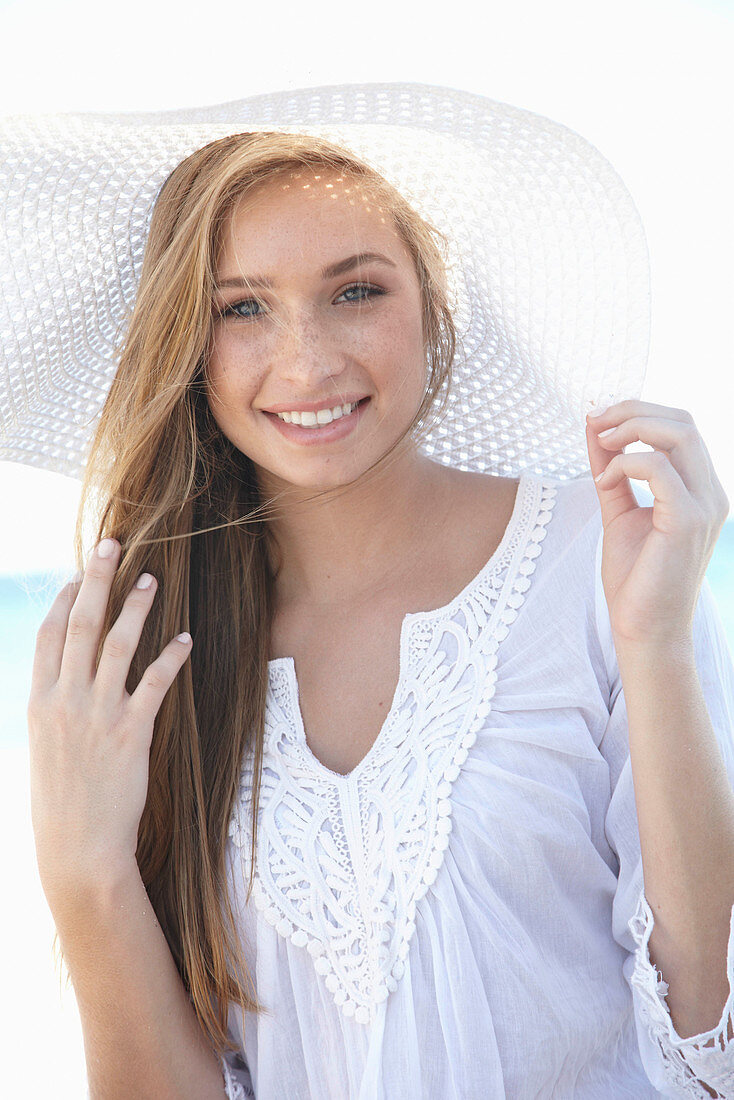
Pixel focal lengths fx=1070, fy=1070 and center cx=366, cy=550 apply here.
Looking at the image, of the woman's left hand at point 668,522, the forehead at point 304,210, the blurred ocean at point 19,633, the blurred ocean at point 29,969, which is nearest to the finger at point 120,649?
the blurred ocean at point 29,969

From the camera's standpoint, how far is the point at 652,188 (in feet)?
46.4

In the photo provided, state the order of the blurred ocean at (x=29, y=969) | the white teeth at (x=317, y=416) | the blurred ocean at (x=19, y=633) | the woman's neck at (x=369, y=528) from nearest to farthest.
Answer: the white teeth at (x=317, y=416) → the woman's neck at (x=369, y=528) → the blurred ocean at (x=29, y=969) → the blurred ocean at (x=19, y=633)

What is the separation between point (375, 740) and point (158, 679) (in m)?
0.35

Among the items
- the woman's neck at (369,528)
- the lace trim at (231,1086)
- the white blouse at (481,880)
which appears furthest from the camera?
the woman's neck at (369,528)

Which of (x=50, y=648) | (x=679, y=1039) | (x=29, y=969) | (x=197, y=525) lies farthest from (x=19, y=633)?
(x=679, y=1039)

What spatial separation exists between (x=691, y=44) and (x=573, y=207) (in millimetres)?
14727

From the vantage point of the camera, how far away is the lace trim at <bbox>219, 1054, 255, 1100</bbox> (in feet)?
5.53

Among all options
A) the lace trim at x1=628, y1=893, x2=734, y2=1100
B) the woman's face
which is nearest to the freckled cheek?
the woman's face

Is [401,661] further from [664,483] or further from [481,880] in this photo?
[664,483]

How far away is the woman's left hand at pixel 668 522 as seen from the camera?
1.29m

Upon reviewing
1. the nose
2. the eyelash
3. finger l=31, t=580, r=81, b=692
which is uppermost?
the eyelash

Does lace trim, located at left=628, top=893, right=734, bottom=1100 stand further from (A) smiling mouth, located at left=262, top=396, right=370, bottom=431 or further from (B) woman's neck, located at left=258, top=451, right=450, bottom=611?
(A) smiling mouth, located at left=262, top=396, right=370, bottom=431

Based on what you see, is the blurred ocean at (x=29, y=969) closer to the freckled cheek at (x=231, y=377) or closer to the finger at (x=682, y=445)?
the freckled cheek at (x=231, y=377)

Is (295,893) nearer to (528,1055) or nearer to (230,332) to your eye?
(528,1055)
